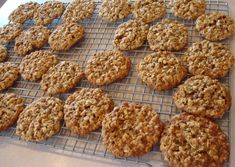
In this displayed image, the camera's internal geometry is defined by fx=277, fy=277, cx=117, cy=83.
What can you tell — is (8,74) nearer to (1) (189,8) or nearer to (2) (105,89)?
(2) (105,89)

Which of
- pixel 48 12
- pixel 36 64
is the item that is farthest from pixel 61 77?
pixel 48 12

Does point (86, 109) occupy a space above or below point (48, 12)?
below

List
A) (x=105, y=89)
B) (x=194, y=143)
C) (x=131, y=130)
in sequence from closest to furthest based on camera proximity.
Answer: (x=194, y=143) → (x=131, y=130) → (x=105, y=89)

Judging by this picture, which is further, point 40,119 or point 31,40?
point 31,40

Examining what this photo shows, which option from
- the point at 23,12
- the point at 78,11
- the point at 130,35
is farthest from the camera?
the point at 23,12

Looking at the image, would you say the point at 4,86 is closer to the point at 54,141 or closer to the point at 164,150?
the point at 54,141

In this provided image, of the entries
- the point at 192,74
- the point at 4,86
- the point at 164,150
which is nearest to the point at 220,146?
the point at 164,150
